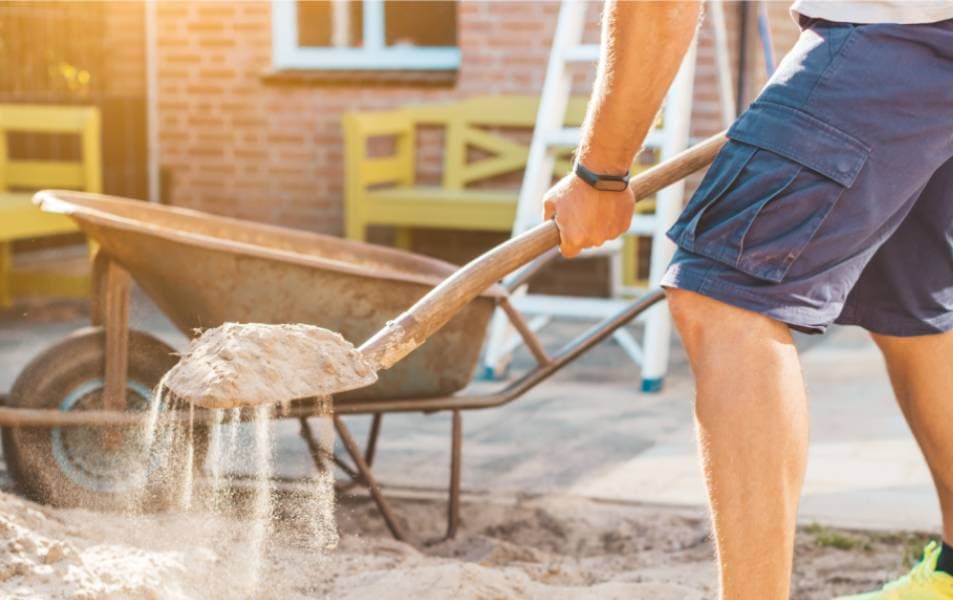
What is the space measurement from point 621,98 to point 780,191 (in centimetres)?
27

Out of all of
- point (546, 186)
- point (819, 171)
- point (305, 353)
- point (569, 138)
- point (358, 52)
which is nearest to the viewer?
point (819, 171)

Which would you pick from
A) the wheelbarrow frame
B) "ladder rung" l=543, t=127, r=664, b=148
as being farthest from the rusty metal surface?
"ladder rung" l=543, t=127, r=664, b=148

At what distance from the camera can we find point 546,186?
5707mm

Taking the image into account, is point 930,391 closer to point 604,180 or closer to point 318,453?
point 604,180

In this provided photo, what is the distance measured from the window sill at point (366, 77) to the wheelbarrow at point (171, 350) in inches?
173

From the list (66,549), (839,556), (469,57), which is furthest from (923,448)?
(469,57)

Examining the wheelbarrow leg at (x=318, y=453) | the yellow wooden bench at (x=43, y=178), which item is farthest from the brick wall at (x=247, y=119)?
the wheelbarrow leg at (x=318, y=453)

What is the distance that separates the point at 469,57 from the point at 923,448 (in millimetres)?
5196

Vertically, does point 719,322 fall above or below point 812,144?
below

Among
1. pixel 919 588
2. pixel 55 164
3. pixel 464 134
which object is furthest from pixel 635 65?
pixel 464 134

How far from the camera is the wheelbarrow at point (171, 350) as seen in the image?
3.34 metres

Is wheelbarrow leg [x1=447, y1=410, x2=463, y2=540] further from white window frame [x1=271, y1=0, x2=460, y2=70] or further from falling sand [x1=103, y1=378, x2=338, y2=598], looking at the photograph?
white window frame [x1=271, y1=0, x2=460, y2=70]

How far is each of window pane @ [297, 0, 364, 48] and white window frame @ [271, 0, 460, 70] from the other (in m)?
0.05

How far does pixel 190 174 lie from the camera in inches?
333
